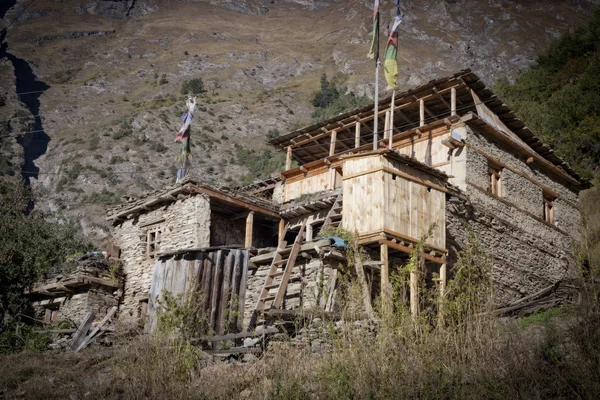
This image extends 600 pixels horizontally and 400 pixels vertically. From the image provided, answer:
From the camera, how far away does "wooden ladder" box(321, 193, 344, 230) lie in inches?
691

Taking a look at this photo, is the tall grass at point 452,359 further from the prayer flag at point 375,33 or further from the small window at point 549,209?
the small window at point 549,209

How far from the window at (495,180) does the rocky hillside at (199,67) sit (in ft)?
104

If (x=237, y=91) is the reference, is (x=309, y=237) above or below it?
below

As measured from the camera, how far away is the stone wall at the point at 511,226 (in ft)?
62.3

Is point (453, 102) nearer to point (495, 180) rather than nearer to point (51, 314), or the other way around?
point (495, 180)

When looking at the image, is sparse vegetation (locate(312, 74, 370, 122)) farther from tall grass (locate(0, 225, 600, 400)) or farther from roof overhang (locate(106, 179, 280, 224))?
tall grass (locate(0, 225, 600, 400))

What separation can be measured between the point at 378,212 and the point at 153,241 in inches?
358

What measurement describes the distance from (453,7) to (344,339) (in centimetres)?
11072

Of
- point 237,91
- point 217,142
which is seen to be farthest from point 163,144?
point 237,91

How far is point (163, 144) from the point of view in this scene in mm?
58469

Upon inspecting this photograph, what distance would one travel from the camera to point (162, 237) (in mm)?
21234

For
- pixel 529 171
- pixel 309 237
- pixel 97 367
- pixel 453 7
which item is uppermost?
pixel 453 7

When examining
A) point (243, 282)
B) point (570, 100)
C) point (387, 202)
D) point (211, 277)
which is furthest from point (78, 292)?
point (570, 100)

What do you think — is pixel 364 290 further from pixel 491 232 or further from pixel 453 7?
A: pixel 453 7
